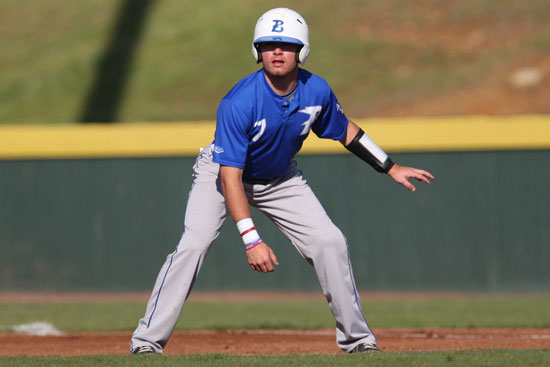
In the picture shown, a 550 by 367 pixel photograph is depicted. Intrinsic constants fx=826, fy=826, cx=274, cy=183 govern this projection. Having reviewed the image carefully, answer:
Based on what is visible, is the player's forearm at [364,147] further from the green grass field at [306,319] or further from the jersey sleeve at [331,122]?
the green grass field at [306,319]

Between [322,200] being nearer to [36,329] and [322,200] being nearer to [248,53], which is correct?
[36,329]

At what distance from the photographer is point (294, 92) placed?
5.23m

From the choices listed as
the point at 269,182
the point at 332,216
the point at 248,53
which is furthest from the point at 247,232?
the point at 248,53

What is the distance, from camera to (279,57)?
16.8 ft

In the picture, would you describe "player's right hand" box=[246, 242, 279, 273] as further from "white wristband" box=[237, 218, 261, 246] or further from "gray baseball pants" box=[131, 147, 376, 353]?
"gray baseball pants" box=[131, 147, 376, 353]

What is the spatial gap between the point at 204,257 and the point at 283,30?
154cm

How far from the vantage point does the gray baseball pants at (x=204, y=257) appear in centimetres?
531

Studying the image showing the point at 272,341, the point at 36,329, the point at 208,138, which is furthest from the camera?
the point at 208,138

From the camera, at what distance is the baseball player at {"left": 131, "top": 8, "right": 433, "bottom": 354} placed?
5039 millimetres

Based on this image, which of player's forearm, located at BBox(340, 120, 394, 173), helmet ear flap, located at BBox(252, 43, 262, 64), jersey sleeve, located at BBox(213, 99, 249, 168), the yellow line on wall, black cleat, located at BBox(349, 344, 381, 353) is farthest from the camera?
the yellow line on wall

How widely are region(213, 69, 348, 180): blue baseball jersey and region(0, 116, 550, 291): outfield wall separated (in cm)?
694

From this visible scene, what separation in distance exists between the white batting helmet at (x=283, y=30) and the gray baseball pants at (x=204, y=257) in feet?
3.29

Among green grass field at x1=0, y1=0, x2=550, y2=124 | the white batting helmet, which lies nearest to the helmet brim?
the white batting helmet

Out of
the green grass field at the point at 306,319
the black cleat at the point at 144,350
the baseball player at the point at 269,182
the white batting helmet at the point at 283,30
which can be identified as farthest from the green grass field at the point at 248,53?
the black cleat at the point at 144,350
